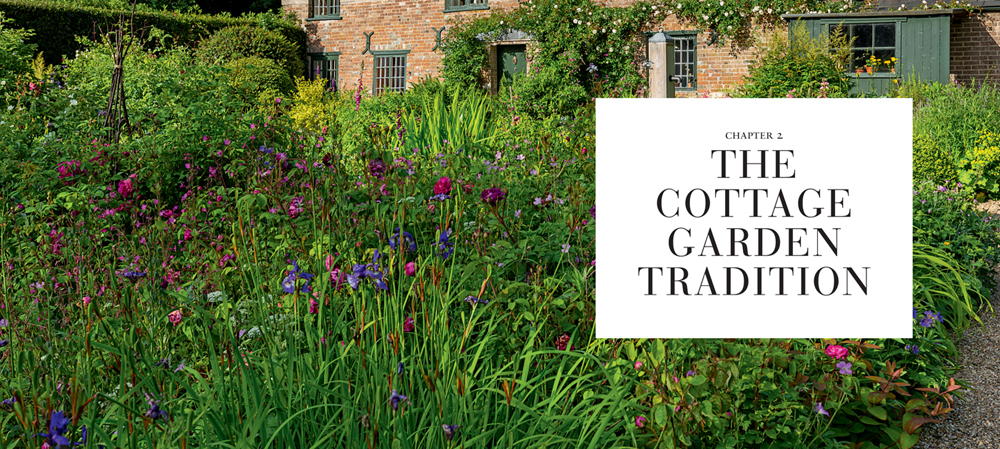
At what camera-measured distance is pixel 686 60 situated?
14031 mm

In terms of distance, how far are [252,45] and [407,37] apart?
3.15 meters

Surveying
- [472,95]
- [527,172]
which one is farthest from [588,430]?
[472,95]

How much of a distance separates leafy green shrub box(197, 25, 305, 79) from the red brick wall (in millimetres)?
11505

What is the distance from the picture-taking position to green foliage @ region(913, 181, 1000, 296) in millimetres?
Result: 4012

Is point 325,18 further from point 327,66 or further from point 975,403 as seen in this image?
point 975,403

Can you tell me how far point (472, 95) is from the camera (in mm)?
6102

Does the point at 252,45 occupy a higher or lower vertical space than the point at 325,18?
lower

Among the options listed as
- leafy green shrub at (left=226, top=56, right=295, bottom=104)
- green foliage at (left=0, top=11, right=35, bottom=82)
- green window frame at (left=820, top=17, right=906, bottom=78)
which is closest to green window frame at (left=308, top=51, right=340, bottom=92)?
leafy green shrub at (left=226, top=56, right=295, bottom=104)

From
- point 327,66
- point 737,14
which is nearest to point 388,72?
point 327,66

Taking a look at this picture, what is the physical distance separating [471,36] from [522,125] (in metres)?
9.79

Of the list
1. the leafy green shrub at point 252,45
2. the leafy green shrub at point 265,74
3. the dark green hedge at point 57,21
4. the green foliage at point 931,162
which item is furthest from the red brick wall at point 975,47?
the dark green hedge at point 57,21

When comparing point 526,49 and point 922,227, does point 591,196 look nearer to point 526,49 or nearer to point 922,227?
point 922,227

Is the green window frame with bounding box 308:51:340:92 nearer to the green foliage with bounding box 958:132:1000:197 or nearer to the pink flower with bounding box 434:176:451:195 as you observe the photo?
the green foliage with bounding box 958:132:1000:197

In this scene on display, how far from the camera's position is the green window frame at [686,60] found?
13.9 meters
